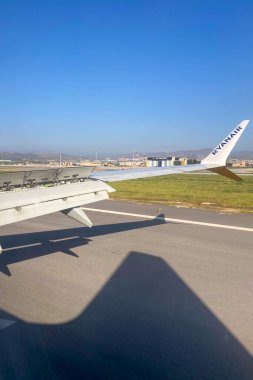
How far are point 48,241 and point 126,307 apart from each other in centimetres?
515

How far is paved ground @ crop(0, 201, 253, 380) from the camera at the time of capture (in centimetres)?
432

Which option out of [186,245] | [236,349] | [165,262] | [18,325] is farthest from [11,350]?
[186,245]

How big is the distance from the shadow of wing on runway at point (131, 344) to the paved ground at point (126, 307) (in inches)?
0.5

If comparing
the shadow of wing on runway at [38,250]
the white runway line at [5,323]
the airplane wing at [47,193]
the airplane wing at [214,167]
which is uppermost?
the airplane wing at [214,167]

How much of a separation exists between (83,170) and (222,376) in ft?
14.9

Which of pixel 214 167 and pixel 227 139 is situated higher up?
pixel 227 139

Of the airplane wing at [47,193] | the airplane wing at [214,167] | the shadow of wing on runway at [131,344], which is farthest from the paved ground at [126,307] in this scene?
the airplane wing at [214,167]

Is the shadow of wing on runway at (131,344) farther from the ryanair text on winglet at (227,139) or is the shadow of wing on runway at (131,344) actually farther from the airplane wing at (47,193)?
the ryanair text on winglet at (227,139)

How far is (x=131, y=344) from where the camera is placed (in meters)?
4.75

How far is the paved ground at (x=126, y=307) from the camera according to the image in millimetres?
4324

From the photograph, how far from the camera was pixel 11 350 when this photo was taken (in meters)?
4.54

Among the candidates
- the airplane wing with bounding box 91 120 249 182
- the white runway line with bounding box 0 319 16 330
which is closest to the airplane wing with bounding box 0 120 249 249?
the airplane wing with bounding box 91 120 249 182

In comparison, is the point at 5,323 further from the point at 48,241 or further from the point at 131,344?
the point at 48,241

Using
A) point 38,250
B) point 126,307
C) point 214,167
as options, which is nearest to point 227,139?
point 214,167
